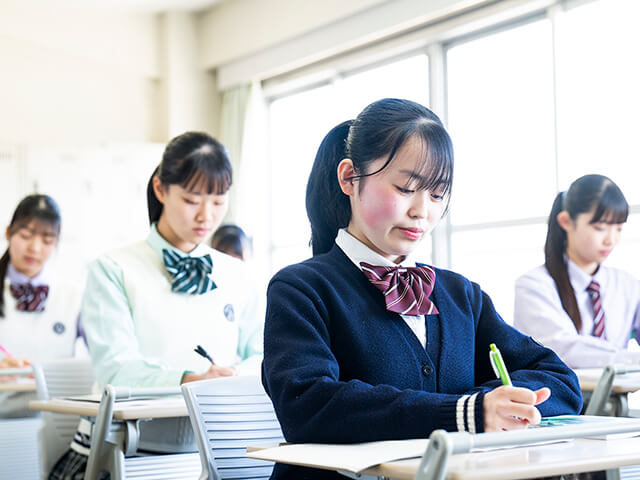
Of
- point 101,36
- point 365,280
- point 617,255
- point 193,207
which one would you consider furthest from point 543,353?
point 101,36

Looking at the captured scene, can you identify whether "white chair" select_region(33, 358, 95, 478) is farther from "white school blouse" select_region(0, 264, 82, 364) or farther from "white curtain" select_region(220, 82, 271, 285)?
"white curtain" select_region(220, 82, 271, 285)

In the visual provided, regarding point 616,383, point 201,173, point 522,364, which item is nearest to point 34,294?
point 201,173

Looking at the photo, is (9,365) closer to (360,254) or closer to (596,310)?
(596,310)

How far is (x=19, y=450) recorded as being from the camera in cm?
307

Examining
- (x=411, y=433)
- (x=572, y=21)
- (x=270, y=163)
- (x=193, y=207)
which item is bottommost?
(x=411, y=433)

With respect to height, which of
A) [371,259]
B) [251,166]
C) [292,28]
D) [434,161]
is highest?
[292,28]

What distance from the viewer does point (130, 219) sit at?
23.5 ft

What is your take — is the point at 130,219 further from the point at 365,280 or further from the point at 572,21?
Answer: the point at 365,280

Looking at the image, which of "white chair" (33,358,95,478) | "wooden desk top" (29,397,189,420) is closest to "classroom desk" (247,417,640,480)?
"wooden desk top" (29,397,189,420)

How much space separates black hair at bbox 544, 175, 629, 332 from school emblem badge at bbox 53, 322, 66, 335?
94.4 inches

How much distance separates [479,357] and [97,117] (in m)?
6.35

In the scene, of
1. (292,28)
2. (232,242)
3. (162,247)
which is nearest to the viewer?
(162,247)

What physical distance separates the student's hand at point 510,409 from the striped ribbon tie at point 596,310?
2.50m

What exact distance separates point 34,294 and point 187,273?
187cm
